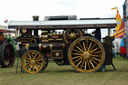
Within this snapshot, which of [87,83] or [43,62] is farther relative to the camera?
[43,62]

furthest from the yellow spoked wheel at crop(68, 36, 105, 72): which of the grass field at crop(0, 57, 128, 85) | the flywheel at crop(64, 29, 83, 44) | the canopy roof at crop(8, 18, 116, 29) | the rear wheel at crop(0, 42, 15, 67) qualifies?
the rear wheel at crop(0, 42, 15, 67)

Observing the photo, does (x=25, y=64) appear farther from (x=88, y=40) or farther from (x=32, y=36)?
(x=88, y=40)

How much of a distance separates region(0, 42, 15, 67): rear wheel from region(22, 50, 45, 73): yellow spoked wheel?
3.32 metres

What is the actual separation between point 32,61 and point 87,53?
228cm

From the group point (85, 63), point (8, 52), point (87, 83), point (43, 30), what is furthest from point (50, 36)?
point (8, 52)

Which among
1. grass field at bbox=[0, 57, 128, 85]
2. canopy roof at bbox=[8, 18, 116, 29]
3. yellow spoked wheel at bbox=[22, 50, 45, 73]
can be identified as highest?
canopy roof at bbox=[8, 18, 116, 29]

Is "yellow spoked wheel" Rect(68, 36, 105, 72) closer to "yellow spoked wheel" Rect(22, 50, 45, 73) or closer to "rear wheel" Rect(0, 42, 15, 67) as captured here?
"yellow spoked wheel" Rect(22, 50, 45, 73)

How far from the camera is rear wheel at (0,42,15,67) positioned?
44.2ft

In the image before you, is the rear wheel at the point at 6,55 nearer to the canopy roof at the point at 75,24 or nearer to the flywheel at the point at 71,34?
the canopy roof at the point at 75,24

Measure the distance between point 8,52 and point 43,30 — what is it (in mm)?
4477

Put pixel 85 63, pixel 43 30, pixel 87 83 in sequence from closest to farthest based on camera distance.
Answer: pixel 87 83, pixel 85 63, pixel 43 30

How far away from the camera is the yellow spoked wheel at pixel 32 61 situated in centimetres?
1038

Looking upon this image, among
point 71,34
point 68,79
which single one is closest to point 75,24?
point 71,34

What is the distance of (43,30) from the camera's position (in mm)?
10820
